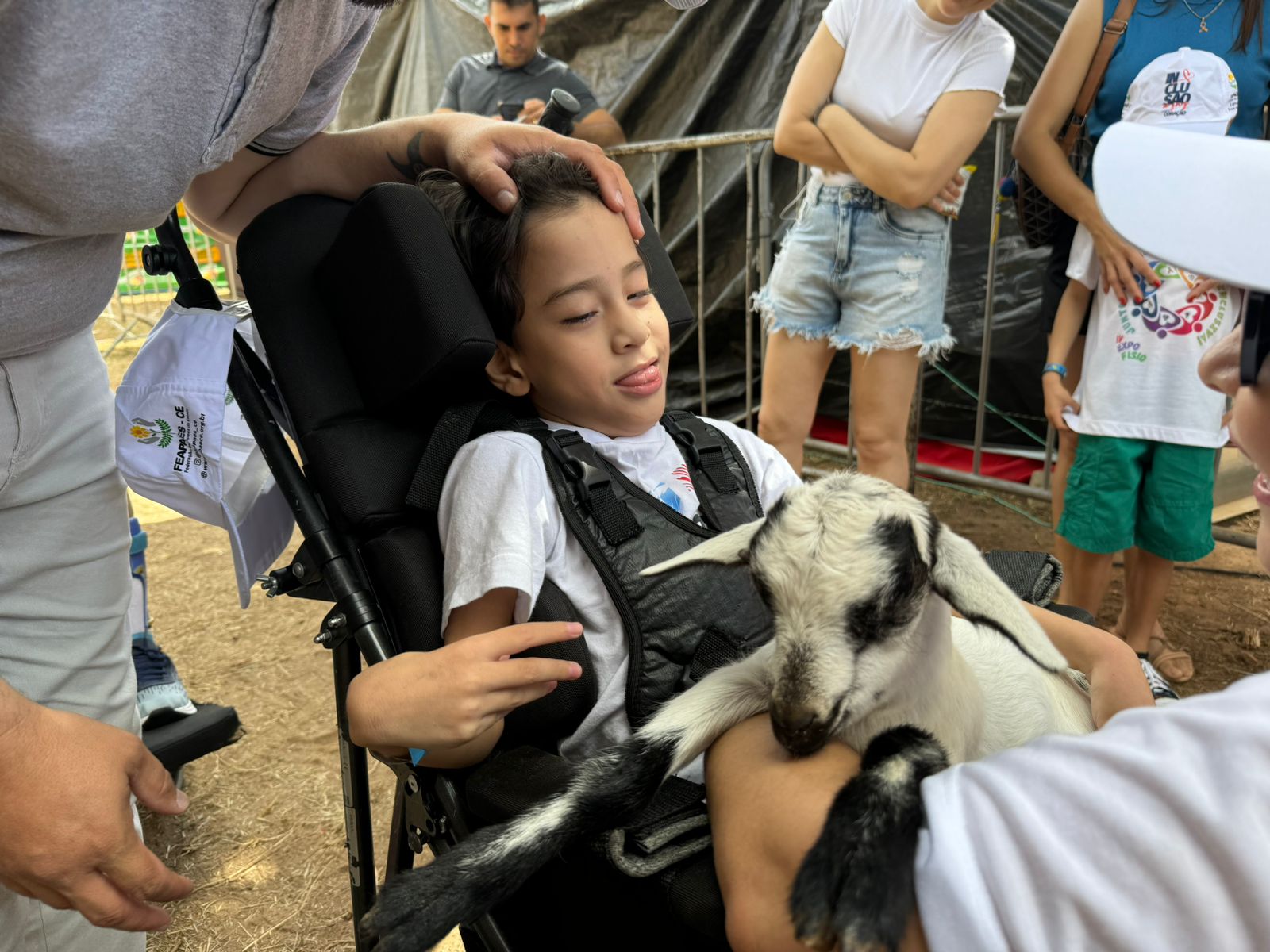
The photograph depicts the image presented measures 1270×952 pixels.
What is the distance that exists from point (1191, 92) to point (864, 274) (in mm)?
1180

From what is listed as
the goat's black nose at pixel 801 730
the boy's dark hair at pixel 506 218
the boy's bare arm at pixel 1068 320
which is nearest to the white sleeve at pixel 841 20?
the boy's bare arm at pixel 1068 320

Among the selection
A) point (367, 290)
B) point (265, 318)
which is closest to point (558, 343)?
point (367, 290)

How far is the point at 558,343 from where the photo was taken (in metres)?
1.83

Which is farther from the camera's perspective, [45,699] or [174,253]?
[174,253]

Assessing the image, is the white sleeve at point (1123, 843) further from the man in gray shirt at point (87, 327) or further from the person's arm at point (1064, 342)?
the person's arm at point (1064, 342)

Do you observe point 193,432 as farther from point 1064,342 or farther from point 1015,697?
point 1064,342

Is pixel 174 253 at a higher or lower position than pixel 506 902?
higher

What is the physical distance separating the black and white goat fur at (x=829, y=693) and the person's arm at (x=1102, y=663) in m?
0.21

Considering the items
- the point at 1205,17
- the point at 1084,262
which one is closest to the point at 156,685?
the point at 1084,262

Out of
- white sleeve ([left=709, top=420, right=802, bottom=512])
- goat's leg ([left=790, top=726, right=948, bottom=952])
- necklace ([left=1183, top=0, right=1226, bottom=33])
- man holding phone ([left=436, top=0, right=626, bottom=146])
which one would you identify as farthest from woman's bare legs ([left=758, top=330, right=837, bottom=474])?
goat's leg ([left=790, top=726, right=948, bottom=952])

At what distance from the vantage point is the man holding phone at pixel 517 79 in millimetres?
5410

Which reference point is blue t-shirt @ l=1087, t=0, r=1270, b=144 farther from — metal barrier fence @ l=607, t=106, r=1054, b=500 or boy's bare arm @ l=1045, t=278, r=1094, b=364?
metal barrier fence @ l=607, t=106, r=1054, b=500

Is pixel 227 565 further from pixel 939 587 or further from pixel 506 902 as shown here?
pixel 939 587

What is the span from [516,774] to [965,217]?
511 centimetres
